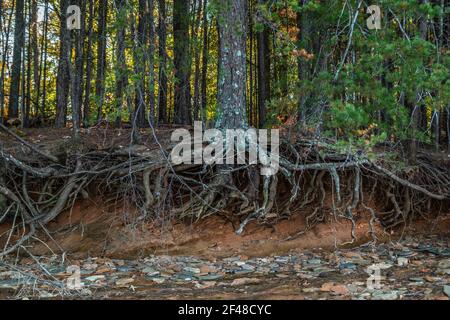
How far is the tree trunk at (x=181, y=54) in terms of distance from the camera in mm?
9000

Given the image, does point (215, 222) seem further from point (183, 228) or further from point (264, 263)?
point (264, 263)

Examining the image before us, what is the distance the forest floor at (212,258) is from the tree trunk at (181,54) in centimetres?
188

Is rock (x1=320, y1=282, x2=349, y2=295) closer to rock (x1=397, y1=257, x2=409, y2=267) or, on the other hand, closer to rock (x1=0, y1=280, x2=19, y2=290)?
rock (x1=397, y1=257, x2=409, y2=267)

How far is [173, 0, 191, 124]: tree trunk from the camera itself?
9000 millimetres

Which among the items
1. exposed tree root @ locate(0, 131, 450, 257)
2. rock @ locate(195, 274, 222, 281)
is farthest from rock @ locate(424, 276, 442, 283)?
rock @ locate(195, 274, 222, 281)

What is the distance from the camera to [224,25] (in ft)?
20.0

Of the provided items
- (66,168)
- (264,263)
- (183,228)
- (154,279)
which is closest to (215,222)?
(183,228)

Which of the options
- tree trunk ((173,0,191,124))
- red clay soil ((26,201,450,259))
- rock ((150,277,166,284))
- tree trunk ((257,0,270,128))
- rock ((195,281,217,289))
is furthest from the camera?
tree trunk ((257,0,270,128))

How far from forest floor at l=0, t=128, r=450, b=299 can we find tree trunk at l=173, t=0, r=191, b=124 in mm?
1877

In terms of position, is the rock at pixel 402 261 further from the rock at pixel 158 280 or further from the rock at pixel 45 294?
the rock at pixel 45 294

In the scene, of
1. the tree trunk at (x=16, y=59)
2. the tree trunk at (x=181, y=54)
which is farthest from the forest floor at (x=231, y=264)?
the tree trunk at (x=16, y=59)

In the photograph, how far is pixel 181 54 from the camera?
9.23 meters
